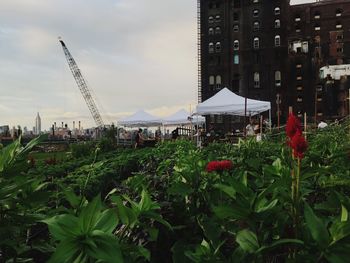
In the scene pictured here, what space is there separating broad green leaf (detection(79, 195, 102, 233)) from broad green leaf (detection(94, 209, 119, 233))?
0.04 feet

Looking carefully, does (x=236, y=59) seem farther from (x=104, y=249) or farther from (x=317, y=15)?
(x=104, y=249)

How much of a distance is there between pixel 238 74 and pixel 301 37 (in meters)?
10.5

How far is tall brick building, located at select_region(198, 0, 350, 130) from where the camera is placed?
63.9m

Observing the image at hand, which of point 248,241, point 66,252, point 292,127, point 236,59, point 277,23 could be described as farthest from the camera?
point 236,59

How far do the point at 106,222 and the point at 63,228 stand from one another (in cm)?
13

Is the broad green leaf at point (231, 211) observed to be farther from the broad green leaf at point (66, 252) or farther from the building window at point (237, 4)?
the building window at point (237, 4)

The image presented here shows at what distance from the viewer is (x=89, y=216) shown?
1411 mm

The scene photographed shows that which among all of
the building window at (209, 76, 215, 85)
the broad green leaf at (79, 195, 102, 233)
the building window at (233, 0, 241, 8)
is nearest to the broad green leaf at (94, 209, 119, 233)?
the broad green leaf at (79, 195, 102, 233)

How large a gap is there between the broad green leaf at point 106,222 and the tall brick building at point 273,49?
63.4 metres

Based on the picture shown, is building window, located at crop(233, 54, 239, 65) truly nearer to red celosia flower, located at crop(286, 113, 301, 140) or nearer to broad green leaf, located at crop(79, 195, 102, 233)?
red celosia flower, located at crop(286, 113, 301, 140)

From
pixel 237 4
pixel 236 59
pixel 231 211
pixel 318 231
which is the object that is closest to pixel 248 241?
pixel 231 211

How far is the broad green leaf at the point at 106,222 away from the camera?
142 centimetres

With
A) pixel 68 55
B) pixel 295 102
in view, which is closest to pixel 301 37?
pixel 295 102

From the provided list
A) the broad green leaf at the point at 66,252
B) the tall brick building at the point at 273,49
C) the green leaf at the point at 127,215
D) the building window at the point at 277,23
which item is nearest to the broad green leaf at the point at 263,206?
the green leaf at the point at 127,215
